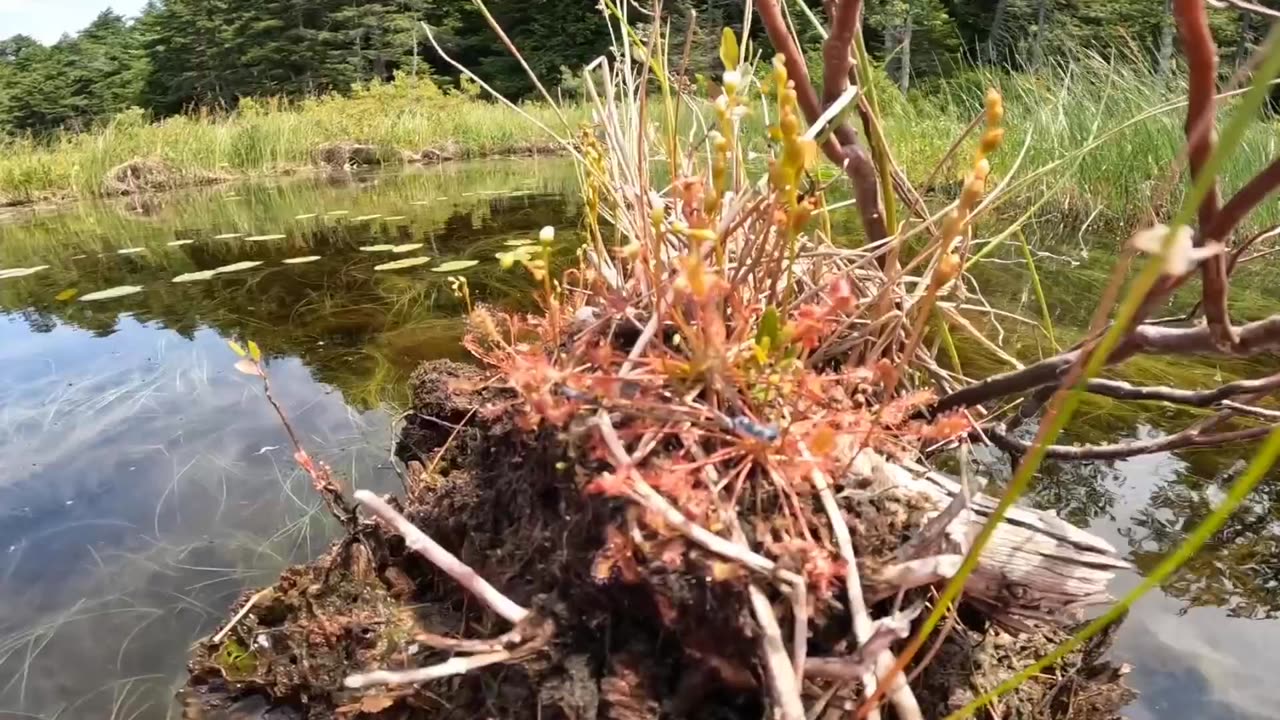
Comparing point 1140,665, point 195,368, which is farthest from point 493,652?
point 195,368

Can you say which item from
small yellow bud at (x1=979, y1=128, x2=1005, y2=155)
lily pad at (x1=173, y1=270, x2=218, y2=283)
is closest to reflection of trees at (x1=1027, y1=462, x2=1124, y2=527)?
small yellow bud at (x1=979, y1=128, x2=1005, y2=155)

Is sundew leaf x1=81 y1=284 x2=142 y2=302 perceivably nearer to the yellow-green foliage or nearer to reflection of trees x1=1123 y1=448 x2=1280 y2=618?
reflection of trees x1=1123 y1=448 x2=1280 y2=618

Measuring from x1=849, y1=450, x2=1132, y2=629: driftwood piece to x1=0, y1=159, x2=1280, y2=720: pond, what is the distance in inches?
12.9

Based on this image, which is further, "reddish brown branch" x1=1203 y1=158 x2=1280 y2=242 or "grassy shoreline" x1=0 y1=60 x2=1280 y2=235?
"grassy shoreline" x1=0 y1=60 x2=1280 y2=235

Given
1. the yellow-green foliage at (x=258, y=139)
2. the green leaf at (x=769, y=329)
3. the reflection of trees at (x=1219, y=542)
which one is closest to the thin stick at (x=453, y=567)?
the green leaf at (x=769, y=329)

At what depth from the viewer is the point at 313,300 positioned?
314cm

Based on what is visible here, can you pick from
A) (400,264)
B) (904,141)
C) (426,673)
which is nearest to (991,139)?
(426,673)

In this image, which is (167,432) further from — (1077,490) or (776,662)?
(1077,490)

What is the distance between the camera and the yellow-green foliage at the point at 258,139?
8.06 m

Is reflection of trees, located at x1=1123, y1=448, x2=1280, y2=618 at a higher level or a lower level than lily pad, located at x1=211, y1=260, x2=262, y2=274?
lower

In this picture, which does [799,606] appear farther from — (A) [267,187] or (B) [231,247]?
(A) [267,187]

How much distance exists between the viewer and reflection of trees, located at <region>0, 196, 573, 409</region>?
8.13 feet

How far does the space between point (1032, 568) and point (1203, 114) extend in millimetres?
467

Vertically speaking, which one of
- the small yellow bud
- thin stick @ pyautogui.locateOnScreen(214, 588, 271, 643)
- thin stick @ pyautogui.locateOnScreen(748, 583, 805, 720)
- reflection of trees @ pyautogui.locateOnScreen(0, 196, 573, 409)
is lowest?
thin stick @ pyautogui.locateOnScreen(214, 588, 271, 643)
